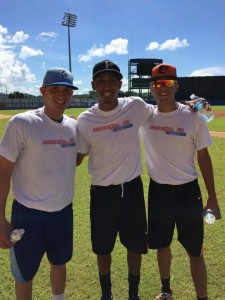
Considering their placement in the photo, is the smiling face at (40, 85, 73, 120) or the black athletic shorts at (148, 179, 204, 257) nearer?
the smiling face at (40, 85, 73, 120)

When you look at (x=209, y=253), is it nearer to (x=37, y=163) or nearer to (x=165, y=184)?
(x=165, y=184)

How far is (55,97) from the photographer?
298 centimetres

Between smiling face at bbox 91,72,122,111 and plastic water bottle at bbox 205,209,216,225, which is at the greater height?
smiling face at bbox 91,72,122,111

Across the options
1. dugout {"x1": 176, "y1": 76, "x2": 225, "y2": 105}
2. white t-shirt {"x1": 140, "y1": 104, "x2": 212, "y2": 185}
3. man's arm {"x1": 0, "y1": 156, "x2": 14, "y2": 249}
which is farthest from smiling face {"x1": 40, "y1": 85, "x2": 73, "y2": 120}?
dugout {"x1": 176, "y1": 76, "x2": 225, "y2": 105}

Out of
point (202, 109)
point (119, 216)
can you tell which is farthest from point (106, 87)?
point (119, 216)

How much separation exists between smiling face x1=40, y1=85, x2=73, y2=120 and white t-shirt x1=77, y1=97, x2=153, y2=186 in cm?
43

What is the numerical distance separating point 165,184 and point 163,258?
815 millimetres

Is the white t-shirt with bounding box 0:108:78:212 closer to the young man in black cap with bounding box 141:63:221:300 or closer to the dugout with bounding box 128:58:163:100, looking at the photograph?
the young man in black cap with bounding box 141:63:221:300

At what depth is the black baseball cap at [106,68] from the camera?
10.7ft

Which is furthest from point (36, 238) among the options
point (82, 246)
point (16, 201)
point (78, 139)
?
point (82, 246)

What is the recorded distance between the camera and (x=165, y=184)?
3348 millimetres

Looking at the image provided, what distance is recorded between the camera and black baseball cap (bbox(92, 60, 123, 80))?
3.27m

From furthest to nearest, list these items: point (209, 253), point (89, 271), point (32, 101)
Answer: point (32, 101) < point (209, 253) < point (89, 271)

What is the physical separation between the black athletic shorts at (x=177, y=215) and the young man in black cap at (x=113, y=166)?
0.39 feet
